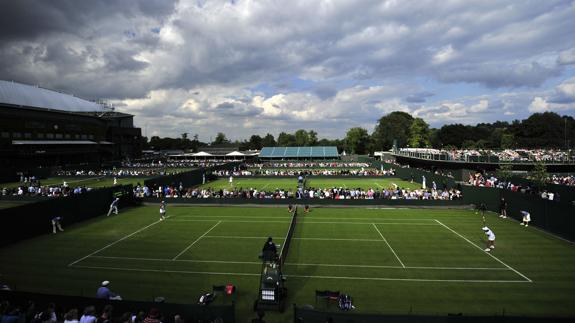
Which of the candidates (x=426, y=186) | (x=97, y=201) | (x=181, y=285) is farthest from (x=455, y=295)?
(x=426, y=186)

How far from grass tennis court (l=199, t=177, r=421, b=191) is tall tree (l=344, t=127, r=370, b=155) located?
7787 cm

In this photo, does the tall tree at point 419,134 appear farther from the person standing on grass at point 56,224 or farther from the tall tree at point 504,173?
the person standing on grass at point 56,224

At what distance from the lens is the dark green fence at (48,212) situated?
22225 mm

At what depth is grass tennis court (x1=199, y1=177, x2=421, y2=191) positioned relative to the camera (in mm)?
50188

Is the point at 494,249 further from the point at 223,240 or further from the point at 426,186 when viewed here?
the point at 426,186

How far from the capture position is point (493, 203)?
103 feet

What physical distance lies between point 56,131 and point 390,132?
109 meters

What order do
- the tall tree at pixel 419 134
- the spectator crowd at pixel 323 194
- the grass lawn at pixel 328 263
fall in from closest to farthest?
1. the grass lawn at pixel 328 263
2. the spectator crowd at pixel 323 194
3. the tall tree at pixel 419 134

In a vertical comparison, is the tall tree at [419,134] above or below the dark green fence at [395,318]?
above

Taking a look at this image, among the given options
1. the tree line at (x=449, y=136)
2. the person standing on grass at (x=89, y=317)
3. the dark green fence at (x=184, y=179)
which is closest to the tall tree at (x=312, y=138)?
the tree line at (x=449, y=136)

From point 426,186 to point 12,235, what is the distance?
42.6 meters

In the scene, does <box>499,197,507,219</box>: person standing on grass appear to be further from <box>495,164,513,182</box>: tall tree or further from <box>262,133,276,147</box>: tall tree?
<box>262,133,276,147</box>: tall tree

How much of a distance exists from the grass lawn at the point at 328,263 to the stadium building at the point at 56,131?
203 feet

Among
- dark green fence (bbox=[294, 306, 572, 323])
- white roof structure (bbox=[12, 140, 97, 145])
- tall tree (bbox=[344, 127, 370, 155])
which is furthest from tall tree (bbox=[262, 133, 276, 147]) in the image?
dark green fence (bbox=[294, 306, 572, 323])
